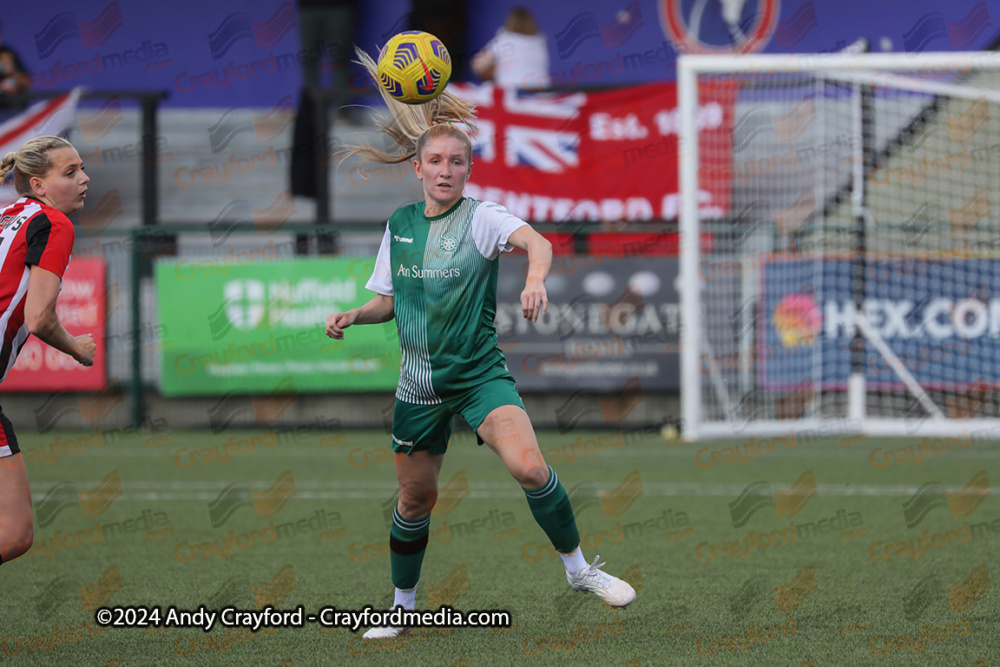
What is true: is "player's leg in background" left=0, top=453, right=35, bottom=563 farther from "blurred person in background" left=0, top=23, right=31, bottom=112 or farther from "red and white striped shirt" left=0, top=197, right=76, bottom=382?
"blurred person in background" left=0, top=23, right=31, bottom=112

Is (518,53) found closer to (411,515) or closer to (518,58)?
(518,58)

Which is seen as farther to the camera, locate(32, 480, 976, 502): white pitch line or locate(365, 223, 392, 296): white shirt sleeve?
locate(32, 480, 976, 502): white pitch line

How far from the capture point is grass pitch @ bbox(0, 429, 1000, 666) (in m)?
4.70

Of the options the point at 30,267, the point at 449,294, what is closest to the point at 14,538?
the point at 30,267

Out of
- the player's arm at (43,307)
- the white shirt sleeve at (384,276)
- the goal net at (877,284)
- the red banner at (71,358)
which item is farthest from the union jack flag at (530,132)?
the player's arm at (43,307)

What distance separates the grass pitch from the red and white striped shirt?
1260 mm

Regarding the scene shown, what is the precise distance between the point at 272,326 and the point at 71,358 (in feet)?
7.23

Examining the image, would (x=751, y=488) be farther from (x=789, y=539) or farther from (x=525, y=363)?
(x=525, y=363)

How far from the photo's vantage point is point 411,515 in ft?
16.5

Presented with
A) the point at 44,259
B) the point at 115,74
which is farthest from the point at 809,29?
the point at 44,259

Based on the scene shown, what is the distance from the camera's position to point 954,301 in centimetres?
1230

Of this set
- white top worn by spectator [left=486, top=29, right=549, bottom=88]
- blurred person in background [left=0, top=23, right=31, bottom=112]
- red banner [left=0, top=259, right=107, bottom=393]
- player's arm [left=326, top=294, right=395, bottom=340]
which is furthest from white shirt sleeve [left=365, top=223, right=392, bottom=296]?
blurred person in background [left=0, top=23, right=31, bottom=112]

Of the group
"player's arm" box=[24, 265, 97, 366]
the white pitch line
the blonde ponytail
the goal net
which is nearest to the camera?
"player's arm" box=[24, 265, 97, 366]

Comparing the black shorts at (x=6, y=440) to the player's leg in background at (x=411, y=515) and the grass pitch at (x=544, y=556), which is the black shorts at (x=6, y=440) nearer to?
the grass pitch at (x=544, y=556)
